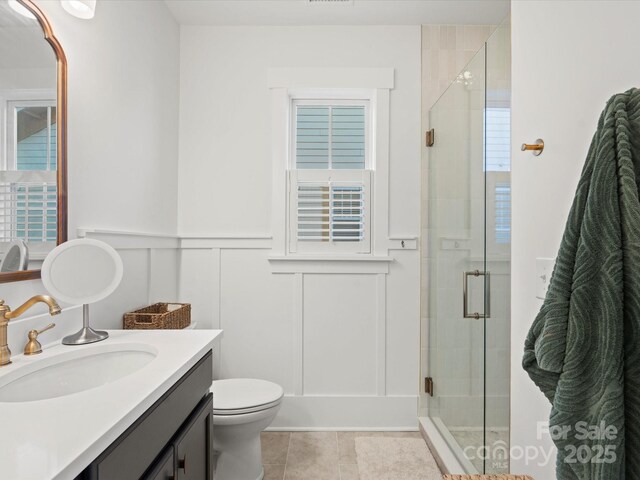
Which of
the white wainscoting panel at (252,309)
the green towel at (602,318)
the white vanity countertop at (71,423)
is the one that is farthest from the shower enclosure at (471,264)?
the white vanity countertop at (71,423)

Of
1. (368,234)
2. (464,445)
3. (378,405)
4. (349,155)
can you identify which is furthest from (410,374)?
(349,155)

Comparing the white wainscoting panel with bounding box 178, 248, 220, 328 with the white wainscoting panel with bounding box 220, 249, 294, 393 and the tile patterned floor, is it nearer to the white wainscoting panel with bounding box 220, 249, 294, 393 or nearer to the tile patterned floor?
the white wainscoting panel with bounding box 220, 249, 294, 393

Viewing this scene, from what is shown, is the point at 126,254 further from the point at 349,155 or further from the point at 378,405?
the point at 378,405

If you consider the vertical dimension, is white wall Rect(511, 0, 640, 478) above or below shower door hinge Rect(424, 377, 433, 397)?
above

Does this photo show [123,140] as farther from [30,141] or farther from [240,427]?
[240,427]

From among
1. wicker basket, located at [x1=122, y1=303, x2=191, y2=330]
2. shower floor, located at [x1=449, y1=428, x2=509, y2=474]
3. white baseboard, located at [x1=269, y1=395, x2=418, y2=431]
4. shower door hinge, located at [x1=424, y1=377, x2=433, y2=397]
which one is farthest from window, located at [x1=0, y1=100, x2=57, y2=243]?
shower door hinge, located at [x1=424, y1=377, x2=433, y2=397]

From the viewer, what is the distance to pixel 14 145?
1.13 m

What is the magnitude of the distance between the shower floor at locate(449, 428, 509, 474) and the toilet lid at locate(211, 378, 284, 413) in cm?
89

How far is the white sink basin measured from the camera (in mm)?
975

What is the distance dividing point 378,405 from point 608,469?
183 cm

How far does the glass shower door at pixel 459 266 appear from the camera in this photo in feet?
5.68

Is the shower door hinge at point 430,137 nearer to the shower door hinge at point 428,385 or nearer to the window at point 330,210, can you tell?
the window at point 330,210

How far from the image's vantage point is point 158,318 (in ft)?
5.81

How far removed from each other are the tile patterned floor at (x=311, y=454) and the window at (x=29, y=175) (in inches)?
59.2
